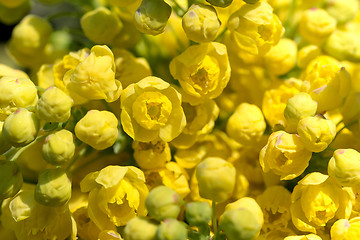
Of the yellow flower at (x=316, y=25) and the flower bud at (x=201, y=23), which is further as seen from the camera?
the yellow flower at (x=316, y=25)

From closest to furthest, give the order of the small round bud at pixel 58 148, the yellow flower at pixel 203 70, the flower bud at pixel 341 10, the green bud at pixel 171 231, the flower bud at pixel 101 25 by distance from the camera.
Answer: the green bud at pixel 171 231, the small round bud at pixel 58 148, the yellow flower at pixel 203 70, the flower bud at pixel 101 25, the flower bud at pixel 341 10

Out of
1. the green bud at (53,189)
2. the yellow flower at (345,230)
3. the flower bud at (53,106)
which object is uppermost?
the flower bud at (53,106)

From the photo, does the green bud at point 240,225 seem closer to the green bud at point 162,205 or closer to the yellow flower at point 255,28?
the green bud at point 162,205

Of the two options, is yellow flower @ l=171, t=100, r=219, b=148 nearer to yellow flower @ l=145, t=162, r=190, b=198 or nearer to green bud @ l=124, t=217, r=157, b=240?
yellow flower @ l=145, t=162, r=190, b=198

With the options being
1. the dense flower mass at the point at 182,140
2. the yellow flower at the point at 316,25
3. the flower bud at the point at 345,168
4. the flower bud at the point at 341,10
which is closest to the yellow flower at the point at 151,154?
the dense flower mass at the point at 182,140

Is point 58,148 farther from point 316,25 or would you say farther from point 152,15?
point 316,25

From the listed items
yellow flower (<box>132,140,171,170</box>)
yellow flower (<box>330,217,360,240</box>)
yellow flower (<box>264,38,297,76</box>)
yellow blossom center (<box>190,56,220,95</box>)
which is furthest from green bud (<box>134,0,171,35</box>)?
yellow flower (<box>330,217,360,240</box>)

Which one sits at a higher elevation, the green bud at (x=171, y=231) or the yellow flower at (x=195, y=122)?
the green bud at (x=171, y=231)
